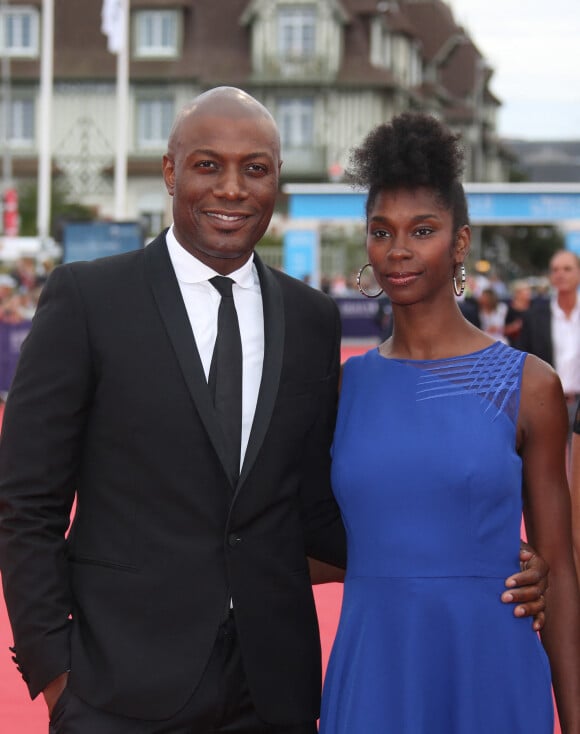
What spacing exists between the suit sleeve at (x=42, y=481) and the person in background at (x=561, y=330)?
7.83 meters

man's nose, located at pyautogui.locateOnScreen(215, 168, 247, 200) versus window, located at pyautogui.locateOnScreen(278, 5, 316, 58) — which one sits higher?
window, located at pyautogui.locateOnScreen(278, 5, 316, 58)

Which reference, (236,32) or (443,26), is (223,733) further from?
(443,26)

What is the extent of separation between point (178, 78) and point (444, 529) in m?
43.2

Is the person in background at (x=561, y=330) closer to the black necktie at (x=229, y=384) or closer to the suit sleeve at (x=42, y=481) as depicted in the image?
the black necktie at (x=229, y=384)

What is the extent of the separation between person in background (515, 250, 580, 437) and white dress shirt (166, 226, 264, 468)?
7543mm

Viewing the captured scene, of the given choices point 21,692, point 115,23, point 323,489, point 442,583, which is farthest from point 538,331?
point 115,23

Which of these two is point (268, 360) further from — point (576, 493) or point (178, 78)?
point (178, 78)

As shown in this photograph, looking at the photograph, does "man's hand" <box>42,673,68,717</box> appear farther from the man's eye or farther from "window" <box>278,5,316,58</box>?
"window" <box>278,5,316,58</box>

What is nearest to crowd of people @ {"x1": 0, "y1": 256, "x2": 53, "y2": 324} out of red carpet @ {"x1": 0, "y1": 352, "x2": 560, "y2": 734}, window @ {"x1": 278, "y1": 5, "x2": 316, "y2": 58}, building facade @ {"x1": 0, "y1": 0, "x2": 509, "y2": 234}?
red carpet @ {"x1": 0, "y1": 352, "x2": 560, "y2": 734}

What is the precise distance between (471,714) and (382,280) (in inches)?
41.5

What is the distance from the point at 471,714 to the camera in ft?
10.2

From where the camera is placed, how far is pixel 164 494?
306cm

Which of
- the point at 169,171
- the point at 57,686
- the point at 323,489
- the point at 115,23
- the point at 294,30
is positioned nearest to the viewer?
the point at 57,686

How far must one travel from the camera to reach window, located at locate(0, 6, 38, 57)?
46.1m
